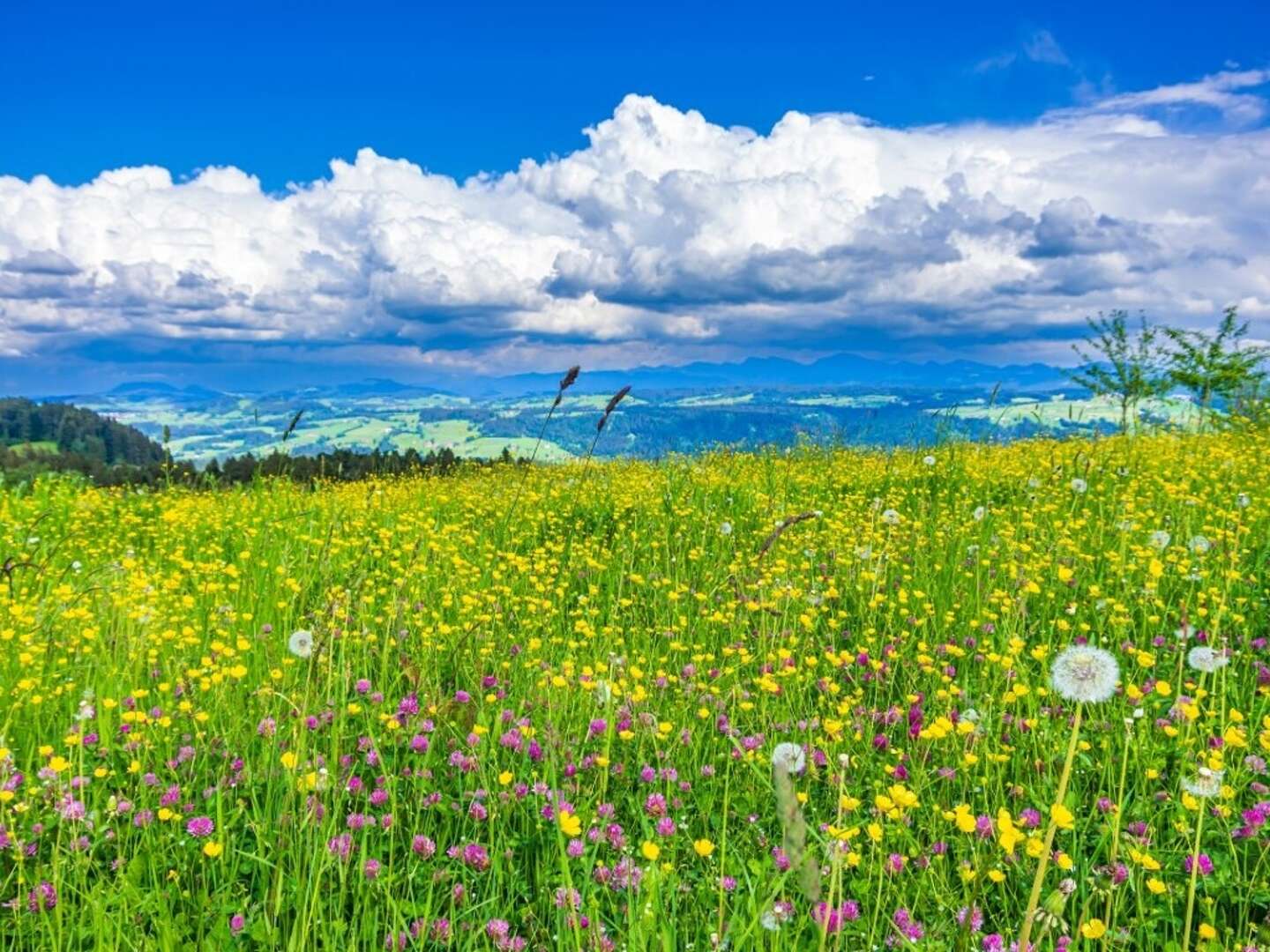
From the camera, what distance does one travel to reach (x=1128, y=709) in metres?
4.01

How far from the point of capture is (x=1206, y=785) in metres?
2.82

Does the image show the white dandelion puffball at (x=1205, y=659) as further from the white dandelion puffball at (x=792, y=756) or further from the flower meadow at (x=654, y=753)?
the white dandelion puffball at (x=792, y=756)

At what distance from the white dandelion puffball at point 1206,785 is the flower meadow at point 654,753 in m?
0.02

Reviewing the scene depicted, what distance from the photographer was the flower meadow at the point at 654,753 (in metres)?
2.60

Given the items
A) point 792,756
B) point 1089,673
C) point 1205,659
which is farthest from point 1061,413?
point 1089,673

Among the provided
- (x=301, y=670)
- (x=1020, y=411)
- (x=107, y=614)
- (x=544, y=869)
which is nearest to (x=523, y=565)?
(x=301, y=670)

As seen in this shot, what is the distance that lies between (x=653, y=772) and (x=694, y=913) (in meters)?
0.74

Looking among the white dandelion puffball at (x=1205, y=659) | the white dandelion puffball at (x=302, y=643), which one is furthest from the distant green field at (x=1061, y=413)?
the white dandelion puffball at (x=302, y=643)

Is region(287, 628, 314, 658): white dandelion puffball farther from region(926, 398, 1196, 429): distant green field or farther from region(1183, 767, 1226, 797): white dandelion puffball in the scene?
region(926, 398, 1196, 429): distant green field

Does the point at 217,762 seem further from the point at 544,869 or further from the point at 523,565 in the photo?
the point at 523,565

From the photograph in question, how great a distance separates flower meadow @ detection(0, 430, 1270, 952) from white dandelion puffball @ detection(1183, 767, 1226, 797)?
0.02m

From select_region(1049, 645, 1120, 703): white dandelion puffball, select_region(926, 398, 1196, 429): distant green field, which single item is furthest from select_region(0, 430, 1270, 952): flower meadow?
select_region(926, 398, 1196, 429): distant green field

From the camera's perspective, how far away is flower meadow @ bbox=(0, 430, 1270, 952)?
8.54ft

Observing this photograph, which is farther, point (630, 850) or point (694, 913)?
point (630, 850)
